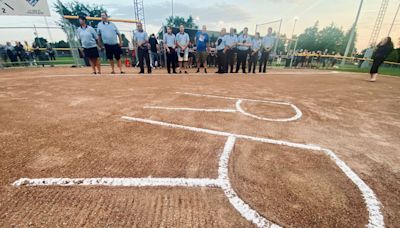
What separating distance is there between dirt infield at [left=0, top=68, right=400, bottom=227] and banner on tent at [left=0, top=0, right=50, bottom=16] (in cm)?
900

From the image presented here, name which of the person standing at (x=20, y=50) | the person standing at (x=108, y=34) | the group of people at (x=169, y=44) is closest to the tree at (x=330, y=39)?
the group of people at (x=169, y=44)

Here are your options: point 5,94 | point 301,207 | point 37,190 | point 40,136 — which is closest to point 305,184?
point 301,207

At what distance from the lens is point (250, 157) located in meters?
1.85

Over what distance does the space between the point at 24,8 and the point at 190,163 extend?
12657 millimetres

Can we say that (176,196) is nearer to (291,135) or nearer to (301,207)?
(301,207)

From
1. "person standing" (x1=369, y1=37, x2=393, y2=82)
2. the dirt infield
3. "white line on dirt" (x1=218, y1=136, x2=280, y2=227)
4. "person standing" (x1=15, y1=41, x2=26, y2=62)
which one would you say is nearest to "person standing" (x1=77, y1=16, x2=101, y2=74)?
the dirt infield

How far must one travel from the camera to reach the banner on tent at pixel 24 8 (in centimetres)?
865

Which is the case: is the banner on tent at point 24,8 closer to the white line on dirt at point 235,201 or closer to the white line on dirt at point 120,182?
the white line on dirt at point 120,182

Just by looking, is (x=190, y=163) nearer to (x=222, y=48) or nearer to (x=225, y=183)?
(x=225, y=183)

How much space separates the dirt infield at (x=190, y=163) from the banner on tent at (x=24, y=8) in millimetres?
9004

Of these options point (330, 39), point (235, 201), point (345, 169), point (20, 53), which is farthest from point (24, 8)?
point (330, 39)

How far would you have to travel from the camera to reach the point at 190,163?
5.66ft

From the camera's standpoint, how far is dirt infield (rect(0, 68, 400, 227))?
1.20 meters

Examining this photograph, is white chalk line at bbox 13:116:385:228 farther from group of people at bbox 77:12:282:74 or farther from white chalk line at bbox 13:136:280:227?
group of people at bbox 77:12:282:74
